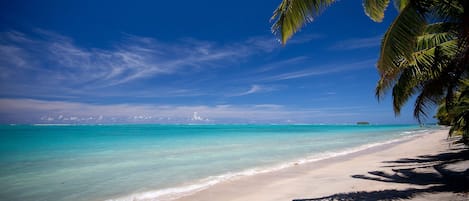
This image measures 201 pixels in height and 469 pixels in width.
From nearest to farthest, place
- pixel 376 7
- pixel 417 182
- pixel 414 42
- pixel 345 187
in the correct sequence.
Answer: pixel 414 42 < pixel 376 7 < pixel 345 187 < pixel 417 182

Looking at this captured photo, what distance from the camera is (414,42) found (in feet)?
11.9

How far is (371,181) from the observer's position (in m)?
6.85

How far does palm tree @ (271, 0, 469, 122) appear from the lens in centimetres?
360

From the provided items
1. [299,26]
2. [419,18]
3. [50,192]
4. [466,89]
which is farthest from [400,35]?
[50,192]

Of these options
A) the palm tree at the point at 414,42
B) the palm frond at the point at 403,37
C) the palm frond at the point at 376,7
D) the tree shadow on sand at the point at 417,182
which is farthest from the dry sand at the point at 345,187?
the palm frond at the point at 376,7

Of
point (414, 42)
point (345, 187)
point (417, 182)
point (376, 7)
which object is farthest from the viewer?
point (417, 182)

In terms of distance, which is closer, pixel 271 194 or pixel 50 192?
pixel 271 194

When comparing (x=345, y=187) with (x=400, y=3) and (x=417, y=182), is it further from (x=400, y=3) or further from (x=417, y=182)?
(x=400, y=3)

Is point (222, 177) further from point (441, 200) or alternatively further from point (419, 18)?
point (419, 18)

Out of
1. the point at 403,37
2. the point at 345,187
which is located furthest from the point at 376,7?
the point at 345,187

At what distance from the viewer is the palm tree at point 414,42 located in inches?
142

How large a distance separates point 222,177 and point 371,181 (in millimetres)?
4405

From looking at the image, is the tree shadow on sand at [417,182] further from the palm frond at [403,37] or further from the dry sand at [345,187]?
the palm frond at [403,37]

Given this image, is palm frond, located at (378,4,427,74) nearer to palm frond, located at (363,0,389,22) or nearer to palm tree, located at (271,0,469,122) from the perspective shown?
palm tree, located at (271,0,469,122)
